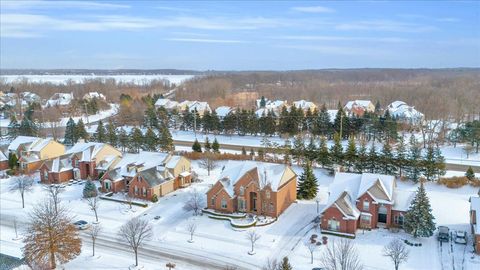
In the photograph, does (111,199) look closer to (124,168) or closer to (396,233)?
(124,168)

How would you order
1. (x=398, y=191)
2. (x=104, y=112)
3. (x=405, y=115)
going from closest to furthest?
1. (x=398, y=191)
2. (x=405, y=115)
3. (x=104, y=112)

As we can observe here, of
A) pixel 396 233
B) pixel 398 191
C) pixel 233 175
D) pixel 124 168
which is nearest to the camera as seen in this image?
pixel 396 233

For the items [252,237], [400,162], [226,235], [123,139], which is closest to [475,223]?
[400,162]

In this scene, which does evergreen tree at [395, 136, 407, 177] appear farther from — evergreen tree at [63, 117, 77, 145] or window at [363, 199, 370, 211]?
evergreen tree at [63, 117, 77, 145]

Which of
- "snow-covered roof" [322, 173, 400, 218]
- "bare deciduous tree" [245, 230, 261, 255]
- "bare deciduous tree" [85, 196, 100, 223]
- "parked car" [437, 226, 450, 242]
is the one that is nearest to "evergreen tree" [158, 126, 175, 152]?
"bare deciduous tree" [85, 196, 100, 223]

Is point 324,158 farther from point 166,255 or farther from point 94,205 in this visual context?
point 94,205

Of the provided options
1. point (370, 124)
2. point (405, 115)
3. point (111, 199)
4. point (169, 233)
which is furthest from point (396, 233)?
point (405, 115)

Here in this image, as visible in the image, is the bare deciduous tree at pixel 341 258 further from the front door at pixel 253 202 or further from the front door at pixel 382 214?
the front door at pixel 253 202

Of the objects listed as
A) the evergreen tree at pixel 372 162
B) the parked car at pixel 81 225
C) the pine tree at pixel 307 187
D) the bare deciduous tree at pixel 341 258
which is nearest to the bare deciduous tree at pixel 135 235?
the parked car at pixel 81 225

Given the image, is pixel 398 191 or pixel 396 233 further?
pixel 398 191
